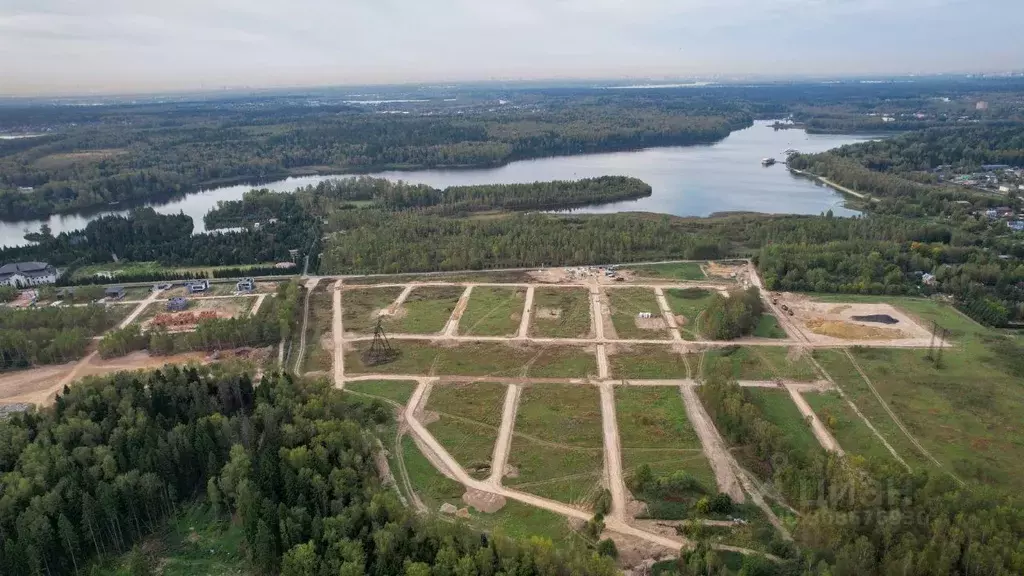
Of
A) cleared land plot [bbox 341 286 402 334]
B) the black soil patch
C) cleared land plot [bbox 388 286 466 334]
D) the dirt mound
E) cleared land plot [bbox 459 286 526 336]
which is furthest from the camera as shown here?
cleared land plot [bbox 341 286 402 334]

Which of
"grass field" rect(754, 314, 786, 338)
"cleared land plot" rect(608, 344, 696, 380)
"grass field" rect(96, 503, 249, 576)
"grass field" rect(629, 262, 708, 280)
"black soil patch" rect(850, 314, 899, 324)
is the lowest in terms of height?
"grass field" rect(96, 503, 249, 576)

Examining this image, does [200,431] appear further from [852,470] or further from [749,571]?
[852,470]

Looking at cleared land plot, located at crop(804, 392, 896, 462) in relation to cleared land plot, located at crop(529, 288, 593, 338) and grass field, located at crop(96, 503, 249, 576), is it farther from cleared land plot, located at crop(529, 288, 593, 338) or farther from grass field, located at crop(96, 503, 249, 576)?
grass field, located at crop(96, 503, 249, 576)

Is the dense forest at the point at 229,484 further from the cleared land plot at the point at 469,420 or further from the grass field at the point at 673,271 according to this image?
the grass field at the point at 673,271

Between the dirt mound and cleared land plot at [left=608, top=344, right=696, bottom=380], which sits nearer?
the dirt mound

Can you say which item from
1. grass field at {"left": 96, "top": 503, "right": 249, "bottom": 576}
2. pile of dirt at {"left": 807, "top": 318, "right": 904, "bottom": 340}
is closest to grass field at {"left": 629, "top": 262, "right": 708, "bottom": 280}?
pile of dirt at {"left": 807, "top": 318, "right": 904, "bottom": 340}

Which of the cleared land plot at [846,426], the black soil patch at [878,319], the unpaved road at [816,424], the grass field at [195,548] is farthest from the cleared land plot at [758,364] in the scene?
the grass field at [195,548]

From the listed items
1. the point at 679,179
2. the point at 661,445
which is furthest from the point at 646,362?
the point at 679,179
